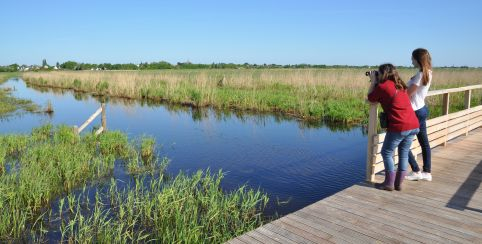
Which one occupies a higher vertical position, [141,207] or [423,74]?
[423,74]

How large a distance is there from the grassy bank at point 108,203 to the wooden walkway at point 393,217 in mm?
839

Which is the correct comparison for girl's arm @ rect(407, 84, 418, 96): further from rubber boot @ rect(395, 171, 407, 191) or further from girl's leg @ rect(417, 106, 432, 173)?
rubber boot @ rect(395, 171, 407, 191)

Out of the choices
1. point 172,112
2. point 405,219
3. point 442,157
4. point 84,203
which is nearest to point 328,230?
point 405,219

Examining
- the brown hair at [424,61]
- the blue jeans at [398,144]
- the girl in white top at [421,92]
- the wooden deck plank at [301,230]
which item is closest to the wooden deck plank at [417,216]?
the blue jeans at [398,144]

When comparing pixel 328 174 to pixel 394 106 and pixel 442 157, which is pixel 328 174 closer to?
pixel 442 157

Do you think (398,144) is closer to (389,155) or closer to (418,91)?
(389,155)

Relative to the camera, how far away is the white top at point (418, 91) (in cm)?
398

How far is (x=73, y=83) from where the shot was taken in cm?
3366

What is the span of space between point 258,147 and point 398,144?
5621 mm

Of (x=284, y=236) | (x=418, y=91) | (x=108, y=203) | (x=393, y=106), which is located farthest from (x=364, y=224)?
(x=108, y=203)

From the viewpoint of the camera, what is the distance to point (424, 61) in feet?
12.8

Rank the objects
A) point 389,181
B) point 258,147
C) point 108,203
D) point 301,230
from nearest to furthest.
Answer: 1. point 301,230
2. point 389,181
3. point 108,203
4. point 258,147

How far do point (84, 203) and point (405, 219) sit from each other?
4.50 meters

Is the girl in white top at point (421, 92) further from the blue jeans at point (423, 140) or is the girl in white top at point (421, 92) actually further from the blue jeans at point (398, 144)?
the blue jeans at point (398, 144)
